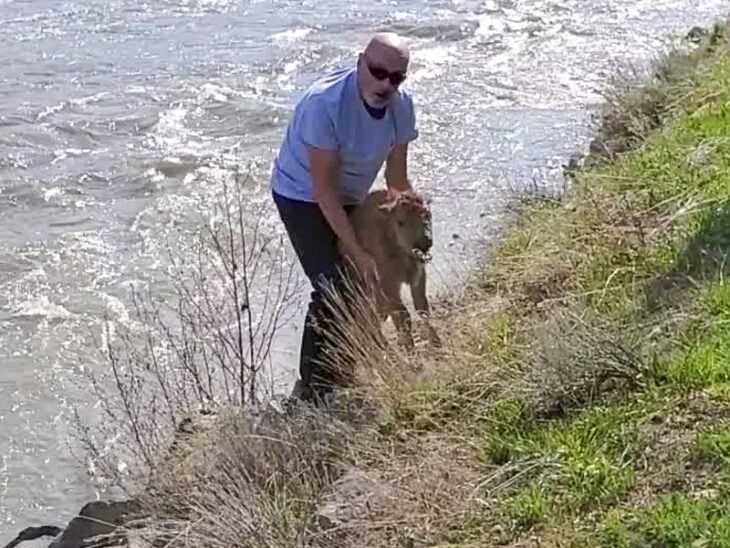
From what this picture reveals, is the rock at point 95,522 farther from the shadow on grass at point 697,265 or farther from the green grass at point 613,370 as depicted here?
the shadow on grass at point 697,265

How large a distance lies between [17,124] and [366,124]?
830 cm

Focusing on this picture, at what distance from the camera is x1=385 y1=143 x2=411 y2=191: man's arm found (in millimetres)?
7211

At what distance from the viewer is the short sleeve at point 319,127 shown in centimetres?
679

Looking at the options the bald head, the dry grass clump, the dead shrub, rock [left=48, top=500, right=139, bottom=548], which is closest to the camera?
the dry grass clump

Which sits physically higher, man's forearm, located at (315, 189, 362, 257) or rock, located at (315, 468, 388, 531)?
man's forearm, located at (315, 189, 362, 257)

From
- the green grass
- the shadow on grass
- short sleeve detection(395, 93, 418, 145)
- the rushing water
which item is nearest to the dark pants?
short sleeve detection(395, 93, 418, 145)

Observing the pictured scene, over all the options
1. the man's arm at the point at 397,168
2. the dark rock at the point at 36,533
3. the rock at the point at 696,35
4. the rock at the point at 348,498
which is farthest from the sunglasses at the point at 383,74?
the rock at the point at 696,35

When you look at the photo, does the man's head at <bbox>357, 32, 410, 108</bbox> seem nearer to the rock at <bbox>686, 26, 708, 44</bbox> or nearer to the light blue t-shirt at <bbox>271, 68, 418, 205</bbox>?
the light blue t-shirt at <bbox>271, 68, 418, 205</bbox>

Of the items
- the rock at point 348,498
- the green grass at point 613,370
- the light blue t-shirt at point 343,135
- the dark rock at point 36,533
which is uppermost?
the light blue t-shirt at point 343,135

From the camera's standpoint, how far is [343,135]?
686cm

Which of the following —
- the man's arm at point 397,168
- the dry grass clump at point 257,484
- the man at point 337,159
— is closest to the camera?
the dry grass clump at point 257,484

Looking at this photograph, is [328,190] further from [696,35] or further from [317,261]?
[696,35]

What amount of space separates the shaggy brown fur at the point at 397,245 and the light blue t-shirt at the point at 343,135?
12 cm

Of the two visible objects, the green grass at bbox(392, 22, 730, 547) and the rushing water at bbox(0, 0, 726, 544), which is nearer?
the green grass at bbox(392, 22, 730, 547)
